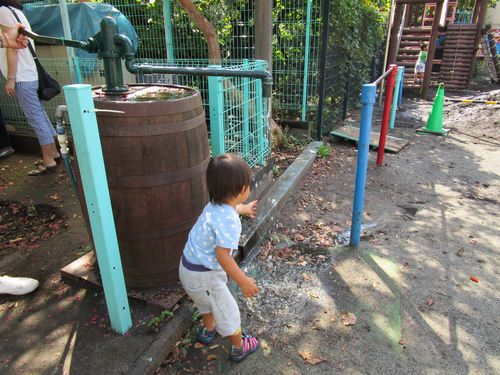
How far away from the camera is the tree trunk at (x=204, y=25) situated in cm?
504

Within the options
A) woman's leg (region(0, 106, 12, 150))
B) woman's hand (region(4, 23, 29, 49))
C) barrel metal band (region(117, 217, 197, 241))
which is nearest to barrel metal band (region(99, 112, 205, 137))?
barrel metal band (region(117, 217, 197, 241))

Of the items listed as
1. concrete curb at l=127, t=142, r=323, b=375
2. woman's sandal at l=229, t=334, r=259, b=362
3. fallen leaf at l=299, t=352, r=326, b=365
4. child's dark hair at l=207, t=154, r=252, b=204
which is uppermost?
child's dark hair at l=207, t=154, r=252, b=204

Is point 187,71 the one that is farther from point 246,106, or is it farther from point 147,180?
point 246,106

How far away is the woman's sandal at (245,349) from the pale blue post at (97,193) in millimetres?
651

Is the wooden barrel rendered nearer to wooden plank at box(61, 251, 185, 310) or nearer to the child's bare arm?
wooden plank at box(61, 251, 185, 310)

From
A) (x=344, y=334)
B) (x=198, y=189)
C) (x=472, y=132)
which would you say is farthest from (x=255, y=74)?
(x=472, y=132)

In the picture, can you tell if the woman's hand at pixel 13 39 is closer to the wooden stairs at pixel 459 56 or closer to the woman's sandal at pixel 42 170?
the woman's sandal at pixel 42 170

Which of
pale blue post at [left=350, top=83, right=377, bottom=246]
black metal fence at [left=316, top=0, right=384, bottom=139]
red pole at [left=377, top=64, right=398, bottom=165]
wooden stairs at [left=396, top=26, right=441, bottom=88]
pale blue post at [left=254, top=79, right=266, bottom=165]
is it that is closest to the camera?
pale blue post at [left=350, top=83, right=377, bottom=246]

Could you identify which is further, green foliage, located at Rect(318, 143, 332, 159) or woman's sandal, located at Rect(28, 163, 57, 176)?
green foliage, located at Rect(318, 143, 332, 159)

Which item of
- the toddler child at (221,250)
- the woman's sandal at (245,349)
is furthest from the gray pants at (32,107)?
the woman's sandal at (245,349)

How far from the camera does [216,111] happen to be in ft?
9.95

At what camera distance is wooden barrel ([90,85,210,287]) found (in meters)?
2.10

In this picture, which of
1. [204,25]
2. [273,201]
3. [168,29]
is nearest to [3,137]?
[168,29]

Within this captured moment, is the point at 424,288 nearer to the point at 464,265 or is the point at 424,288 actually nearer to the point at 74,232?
the point at 464,265
